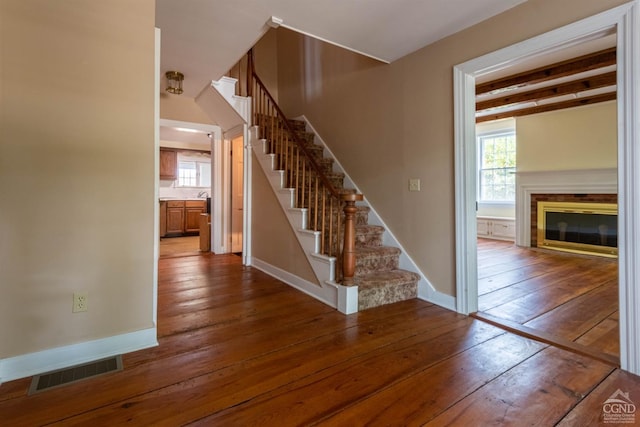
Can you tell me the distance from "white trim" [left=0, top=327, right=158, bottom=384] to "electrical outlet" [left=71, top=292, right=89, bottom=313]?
20 centimetres

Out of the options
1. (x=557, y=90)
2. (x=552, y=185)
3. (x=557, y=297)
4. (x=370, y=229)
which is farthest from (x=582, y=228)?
(x=370, y=229)

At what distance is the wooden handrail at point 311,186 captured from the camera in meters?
2.60

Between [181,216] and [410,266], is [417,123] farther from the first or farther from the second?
[181,216]

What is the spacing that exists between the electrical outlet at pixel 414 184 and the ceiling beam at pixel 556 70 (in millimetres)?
2585

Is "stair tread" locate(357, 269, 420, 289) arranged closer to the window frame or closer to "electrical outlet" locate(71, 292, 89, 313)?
"electrical outlet" locate(71, 292, 89, 313)

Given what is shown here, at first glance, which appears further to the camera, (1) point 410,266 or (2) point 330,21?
(1) point 410,266

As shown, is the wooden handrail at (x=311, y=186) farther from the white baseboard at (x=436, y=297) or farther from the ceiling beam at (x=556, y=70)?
the ceiling beam at (x=556, y=70)

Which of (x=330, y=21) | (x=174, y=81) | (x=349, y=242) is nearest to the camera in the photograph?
(x=330, y=21)

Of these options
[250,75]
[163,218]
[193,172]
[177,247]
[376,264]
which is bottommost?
[177,247]

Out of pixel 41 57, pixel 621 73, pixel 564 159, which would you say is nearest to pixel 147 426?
pixel 41 57

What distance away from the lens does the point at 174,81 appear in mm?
3746

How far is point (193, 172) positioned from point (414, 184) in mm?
7166

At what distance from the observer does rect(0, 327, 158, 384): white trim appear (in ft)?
5.41

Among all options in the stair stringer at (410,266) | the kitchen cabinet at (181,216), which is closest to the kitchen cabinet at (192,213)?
the kitchen cabinet at (181,216)
